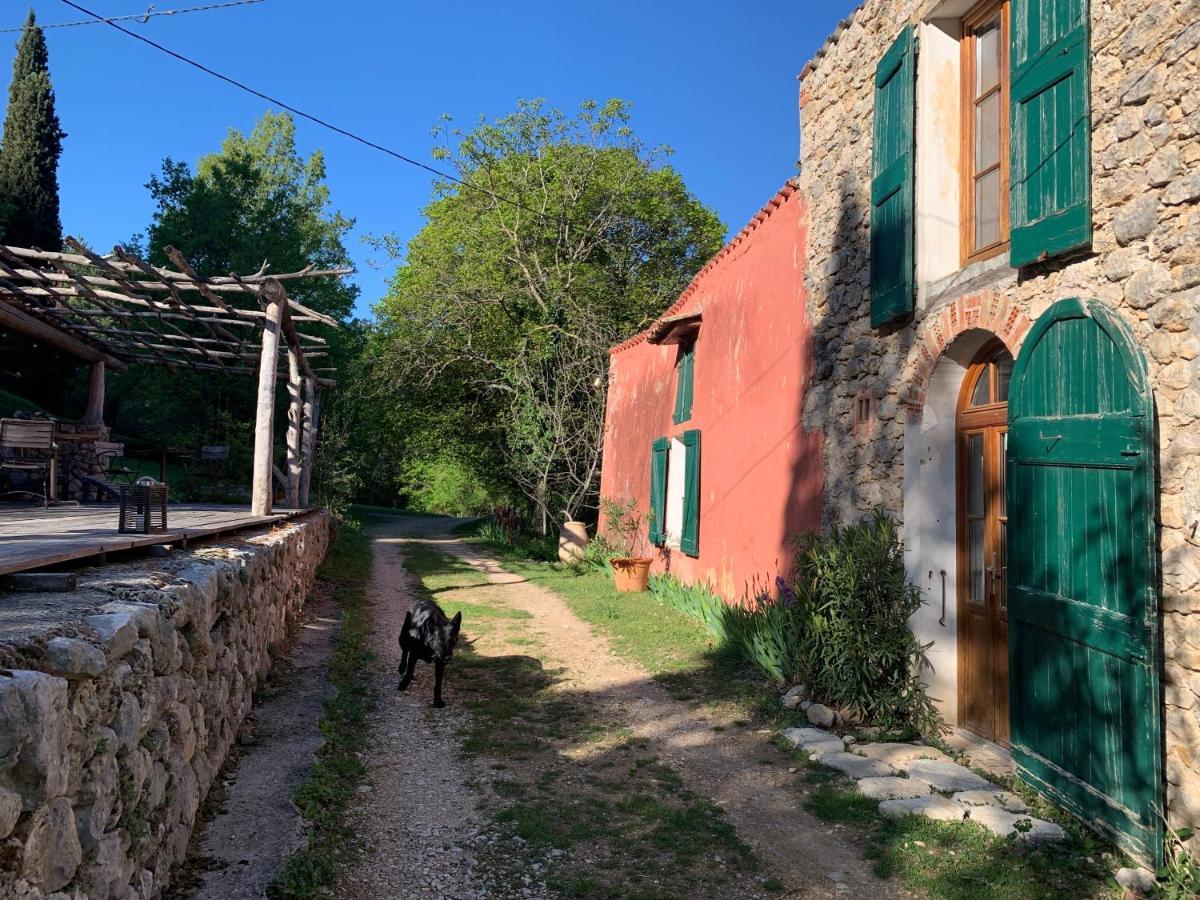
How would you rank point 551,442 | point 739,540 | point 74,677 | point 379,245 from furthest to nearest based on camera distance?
point 379,245 → point 551,442 → point 739,540 → point 74,677

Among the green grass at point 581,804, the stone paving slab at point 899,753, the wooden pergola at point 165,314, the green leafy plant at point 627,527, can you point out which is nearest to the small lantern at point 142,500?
the green grass at point 581,804

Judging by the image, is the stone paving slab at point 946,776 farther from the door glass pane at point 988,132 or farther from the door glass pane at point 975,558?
the door glass pane at point 988,132

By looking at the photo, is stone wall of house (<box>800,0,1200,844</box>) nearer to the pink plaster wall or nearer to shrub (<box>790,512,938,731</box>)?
shrub (<box>790,512,938,731</box>)

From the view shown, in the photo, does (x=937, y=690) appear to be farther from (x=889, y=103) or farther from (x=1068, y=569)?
(x=889, y=103)

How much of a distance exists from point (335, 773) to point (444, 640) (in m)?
1.71

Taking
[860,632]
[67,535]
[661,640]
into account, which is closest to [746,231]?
[661,640]

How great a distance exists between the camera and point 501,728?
5.27 meters

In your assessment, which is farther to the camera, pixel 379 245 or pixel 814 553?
pixel 379 245

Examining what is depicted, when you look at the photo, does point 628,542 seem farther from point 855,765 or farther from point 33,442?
point 855,765

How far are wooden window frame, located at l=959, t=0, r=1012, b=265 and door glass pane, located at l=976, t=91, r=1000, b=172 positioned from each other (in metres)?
0.03

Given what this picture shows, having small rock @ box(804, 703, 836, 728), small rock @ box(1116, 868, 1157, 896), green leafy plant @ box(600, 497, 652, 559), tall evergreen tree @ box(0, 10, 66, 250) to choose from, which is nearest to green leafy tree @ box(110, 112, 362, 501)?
tall evergreen tree @ box(0, 10, 66, 250)

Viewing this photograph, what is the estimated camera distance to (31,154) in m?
20.7

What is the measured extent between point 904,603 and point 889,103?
3399 millimetres

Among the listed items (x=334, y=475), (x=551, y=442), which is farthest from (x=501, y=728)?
(x=334, y=475)
